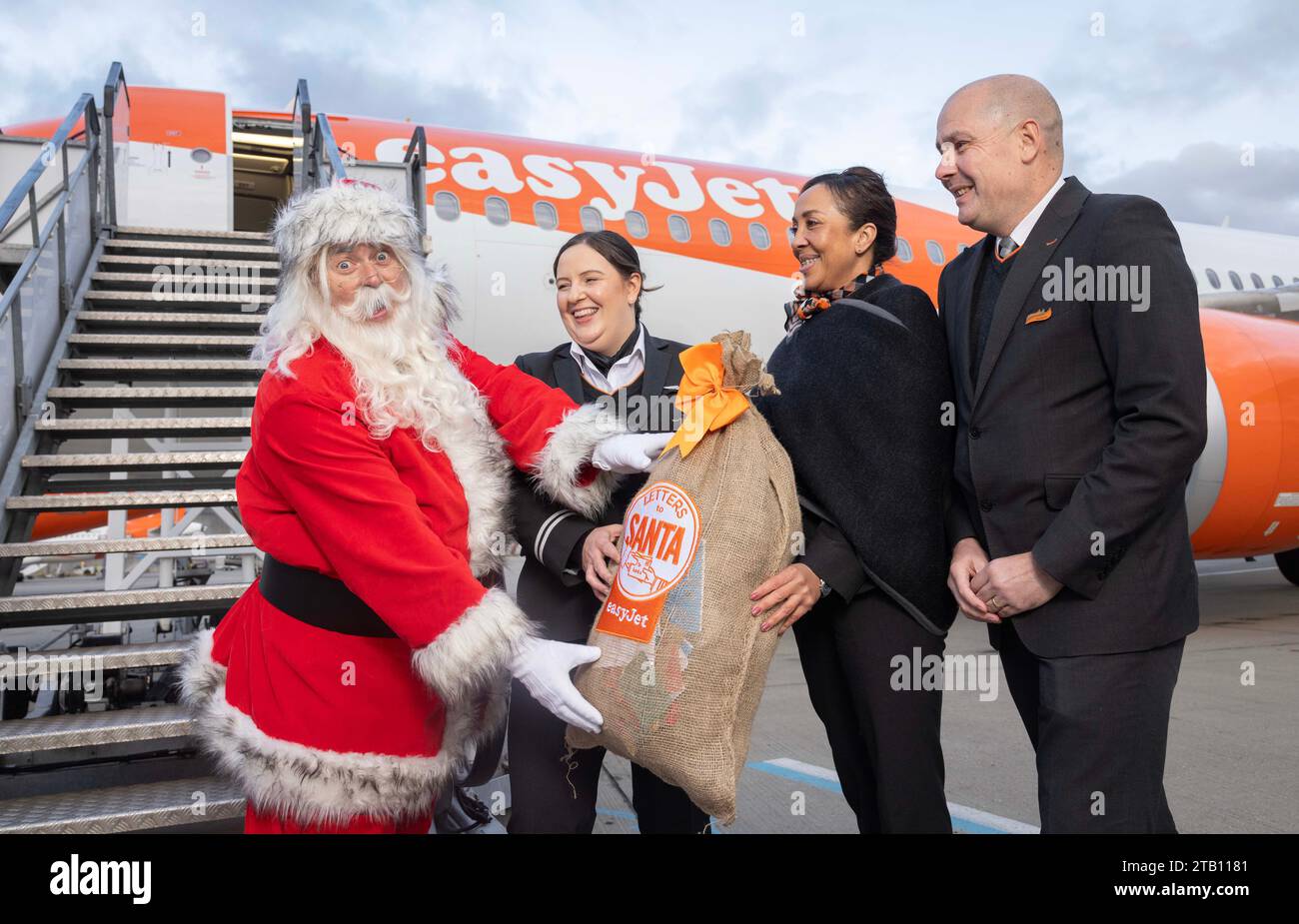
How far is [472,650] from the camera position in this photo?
1651mm

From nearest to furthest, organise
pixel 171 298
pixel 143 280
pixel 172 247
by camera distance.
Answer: pixel 171 298 < pixel 143 280 < pixel 172 247

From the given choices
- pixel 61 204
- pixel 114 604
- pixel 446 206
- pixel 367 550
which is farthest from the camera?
pixel 446 206

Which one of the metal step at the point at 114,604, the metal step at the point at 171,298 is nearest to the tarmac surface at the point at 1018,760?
the metal step at the point at 114,604

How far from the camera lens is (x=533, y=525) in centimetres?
207

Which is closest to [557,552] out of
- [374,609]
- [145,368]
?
[374,609]

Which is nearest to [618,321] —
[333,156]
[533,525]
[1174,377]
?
[533,525]

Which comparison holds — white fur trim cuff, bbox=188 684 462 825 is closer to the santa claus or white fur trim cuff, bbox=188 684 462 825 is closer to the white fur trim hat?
the santa claus

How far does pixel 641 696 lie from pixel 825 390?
0.73m

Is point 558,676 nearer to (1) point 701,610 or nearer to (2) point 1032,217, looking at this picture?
(1) point 701,610

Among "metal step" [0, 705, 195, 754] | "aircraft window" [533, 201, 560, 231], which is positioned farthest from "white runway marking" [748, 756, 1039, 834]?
"aircraft window" [533, 201, 560, 231]

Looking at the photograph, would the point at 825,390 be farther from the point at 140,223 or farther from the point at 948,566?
the point at 140,223

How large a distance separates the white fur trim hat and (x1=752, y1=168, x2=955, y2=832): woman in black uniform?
2.89ft

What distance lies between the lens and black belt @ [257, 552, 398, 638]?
1.78 m

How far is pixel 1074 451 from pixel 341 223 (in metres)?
1.50
